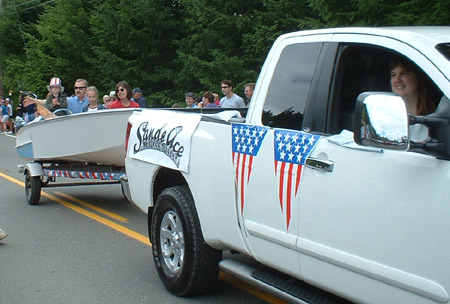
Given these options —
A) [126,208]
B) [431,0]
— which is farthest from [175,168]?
[431,0]

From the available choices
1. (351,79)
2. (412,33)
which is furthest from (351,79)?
(412,33)

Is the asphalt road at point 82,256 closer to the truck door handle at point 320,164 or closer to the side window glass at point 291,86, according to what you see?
the side window glass at point 291,86

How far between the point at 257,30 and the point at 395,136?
598 inches

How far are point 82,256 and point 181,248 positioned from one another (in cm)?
195

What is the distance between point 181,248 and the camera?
513 cm

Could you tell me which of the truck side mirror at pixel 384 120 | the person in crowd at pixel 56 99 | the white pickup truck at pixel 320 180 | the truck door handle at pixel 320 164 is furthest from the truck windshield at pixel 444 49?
the person in crowd at pixel 56 99

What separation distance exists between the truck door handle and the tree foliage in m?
7.20

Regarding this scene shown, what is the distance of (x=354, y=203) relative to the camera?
3.37m

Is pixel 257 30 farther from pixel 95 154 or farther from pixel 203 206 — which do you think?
pixel 203 206

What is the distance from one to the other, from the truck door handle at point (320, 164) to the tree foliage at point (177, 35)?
23.6 feet

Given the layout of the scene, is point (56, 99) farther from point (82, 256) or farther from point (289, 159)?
point (289, 159)

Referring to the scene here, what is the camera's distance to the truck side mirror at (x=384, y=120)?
2.89 metres

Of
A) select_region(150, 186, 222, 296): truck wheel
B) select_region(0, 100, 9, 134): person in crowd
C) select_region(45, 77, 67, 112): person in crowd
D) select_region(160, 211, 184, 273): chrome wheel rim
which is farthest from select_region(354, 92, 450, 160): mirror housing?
select_region(0, 100, 9, 134): person in crowd

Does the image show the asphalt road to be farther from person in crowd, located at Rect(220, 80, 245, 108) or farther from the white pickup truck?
person in crowd, located at Rect(220, 80, 245, 108)
